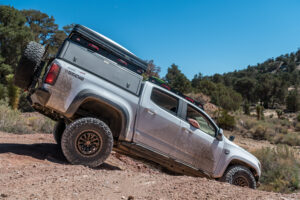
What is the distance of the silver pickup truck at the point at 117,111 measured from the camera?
4.91 meters

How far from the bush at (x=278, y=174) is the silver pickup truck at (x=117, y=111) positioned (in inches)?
111

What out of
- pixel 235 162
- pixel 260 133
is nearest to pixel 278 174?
pixel 235 162

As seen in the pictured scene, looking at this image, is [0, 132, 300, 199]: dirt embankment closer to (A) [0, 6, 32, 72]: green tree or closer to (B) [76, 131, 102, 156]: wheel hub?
(B) [76, 131, 102, 156]: wheel hub

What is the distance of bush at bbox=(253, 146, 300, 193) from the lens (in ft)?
28.3

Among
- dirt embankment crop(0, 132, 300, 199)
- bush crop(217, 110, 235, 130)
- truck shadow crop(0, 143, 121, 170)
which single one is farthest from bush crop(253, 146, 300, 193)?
bush crop(217, 110, 235, 130)

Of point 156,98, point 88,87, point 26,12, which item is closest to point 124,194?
point 88,87

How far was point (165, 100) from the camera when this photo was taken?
5918 mm

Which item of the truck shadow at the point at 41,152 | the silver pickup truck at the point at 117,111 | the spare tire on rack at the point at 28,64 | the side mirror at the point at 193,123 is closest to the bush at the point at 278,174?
the silver pickup truck at the point at 117,111

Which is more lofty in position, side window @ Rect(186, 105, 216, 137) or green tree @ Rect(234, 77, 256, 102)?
green tree @ Rect(234, 77, 256, 102)

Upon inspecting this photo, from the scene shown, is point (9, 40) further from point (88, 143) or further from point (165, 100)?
point (88, 143)

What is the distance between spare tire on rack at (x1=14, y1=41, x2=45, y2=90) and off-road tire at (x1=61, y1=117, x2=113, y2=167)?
1.29 metres

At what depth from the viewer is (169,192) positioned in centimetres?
395

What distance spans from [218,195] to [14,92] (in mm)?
14486

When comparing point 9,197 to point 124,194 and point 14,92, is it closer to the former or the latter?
point 124,194
